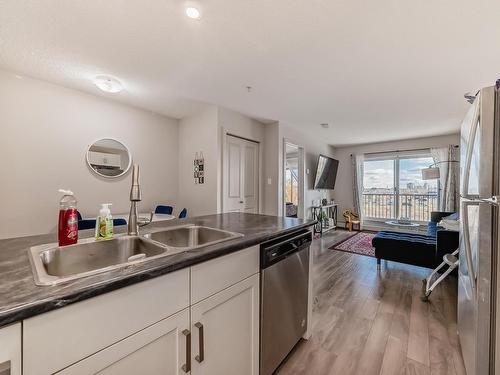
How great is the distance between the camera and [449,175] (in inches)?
192

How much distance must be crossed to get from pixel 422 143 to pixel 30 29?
6.73m

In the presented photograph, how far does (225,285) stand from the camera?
3.48 feet

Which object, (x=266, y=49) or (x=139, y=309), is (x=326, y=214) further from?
(x=139, y=309)

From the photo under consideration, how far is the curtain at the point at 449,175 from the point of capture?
4816 millimetres

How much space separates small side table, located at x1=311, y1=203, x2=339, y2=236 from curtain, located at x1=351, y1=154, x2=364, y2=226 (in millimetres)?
555

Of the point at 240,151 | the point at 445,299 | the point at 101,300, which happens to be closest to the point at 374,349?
the point at 445,299

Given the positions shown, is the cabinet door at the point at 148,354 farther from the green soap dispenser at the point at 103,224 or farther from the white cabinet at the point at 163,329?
the green soap dispenser at the point at 103,224

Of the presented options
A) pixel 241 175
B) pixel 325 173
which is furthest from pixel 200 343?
pixel 325 173

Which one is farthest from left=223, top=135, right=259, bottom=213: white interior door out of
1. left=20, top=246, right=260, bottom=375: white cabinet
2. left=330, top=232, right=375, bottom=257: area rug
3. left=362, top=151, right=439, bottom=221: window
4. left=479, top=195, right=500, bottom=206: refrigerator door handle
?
left=362, top=151, right=439, bottom=221: window

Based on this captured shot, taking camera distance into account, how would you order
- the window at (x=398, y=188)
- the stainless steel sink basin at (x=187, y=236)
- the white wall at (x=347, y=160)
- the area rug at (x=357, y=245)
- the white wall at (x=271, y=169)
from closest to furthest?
1. the stainless steel sink basin at (x=187, y=236)
2. the area rug at (x=357, y=245)
3. the white wall at (x=271, y=169)
4. the window at (x=398, y=188)
5. the white wall at (x=347, y=160)

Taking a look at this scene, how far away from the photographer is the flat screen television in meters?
5.29

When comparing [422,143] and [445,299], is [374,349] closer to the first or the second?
[445,299]

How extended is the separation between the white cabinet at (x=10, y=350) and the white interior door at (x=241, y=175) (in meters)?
3.02

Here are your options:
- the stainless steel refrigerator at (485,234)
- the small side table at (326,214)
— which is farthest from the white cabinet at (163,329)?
the small side table at (326,214)
